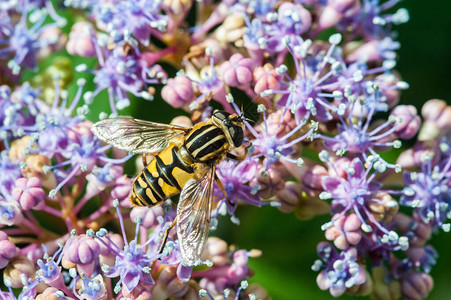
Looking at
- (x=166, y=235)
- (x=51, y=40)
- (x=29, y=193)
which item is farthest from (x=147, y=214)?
(x=51, y=40)

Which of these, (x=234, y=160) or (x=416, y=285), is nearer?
(x=234, y=160)

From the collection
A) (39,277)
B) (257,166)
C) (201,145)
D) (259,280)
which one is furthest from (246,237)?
(39,277)

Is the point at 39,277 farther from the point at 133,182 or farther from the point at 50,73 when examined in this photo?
the point at 50,73

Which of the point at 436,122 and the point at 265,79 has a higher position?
the point at 265,79

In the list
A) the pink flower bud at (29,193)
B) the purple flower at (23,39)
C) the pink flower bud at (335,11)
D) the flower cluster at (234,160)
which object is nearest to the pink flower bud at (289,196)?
the flower cluster at (234,160)

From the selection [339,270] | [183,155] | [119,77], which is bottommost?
[339,270]

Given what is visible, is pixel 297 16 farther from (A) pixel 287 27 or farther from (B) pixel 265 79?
(B) pixel 265 79

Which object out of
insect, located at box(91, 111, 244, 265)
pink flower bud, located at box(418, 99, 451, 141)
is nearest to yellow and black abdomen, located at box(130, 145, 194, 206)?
insect, located at box(91, 111, 244, 265)
